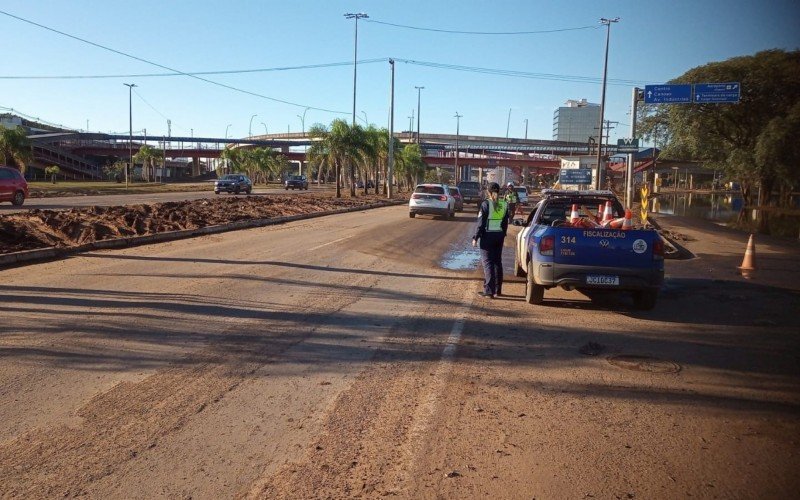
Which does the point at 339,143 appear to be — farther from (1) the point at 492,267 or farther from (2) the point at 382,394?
(2) the point at 382,394

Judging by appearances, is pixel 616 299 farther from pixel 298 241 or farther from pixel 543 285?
pixel 298 241

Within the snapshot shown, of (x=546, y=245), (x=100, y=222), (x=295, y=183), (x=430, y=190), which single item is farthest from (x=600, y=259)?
Answer: (x=295, y=183)

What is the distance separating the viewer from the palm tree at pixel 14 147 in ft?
182

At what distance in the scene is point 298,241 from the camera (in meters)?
16.7

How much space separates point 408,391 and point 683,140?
37.4m

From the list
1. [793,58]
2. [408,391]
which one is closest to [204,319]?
[408,391]

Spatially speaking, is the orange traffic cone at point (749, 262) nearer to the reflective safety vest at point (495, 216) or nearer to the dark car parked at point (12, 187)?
the reflective safety vest at point (495, 216)

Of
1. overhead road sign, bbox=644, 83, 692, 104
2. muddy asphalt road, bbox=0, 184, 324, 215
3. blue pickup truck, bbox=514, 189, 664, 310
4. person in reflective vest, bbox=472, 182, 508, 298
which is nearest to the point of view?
blue pickup truck, bbox=514, 189, 664, 310

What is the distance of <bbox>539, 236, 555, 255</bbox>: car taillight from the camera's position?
→ 8539mm

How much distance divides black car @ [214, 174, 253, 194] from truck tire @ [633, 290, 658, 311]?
136ft

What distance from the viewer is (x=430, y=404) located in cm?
488

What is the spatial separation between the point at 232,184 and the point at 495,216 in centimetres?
4028

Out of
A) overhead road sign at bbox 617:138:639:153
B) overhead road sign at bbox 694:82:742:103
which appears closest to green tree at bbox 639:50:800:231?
overhead road sign at bbox 694:82:742:103

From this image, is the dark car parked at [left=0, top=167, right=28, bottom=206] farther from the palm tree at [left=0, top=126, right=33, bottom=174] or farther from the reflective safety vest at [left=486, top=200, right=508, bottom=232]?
the palm tree at [left=0, top=126, right=33, bottom=174]
